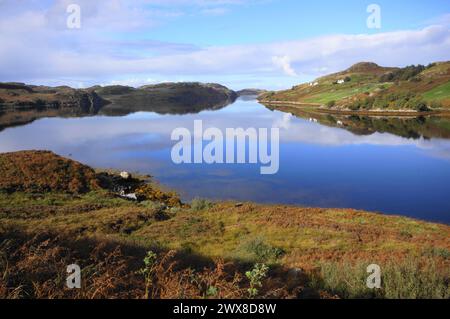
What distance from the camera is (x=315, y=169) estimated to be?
47062mm

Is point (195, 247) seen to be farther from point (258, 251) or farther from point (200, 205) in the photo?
point (200, 205)

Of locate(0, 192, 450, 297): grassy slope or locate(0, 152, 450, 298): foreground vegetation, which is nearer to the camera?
locate(0, 152, 450, 298): foreground vegetation

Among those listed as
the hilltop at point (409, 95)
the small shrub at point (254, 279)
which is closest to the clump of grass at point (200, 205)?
the small shrub at point (254, 279)

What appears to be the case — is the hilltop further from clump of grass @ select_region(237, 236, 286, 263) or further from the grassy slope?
clump of grass @ select_region(237, 236, 286, 263)

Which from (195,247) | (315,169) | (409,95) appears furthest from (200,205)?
(409,95)

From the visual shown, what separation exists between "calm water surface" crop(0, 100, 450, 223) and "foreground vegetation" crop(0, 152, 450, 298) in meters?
5.11

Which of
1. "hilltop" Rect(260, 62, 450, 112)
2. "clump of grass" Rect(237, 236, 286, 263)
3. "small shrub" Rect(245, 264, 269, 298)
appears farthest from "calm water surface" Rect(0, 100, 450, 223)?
"hilltop" Rect(260, 62, 450, 112)

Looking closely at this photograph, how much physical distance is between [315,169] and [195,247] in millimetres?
32208

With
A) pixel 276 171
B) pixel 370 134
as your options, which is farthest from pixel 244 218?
pixel 370 134

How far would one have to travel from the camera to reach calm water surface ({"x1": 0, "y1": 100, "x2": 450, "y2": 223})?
112 feet

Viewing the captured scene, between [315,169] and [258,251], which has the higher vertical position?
[258,251]

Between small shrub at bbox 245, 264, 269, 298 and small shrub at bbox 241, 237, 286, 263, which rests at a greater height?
small shrub at bbox 245, 264, 269, 298

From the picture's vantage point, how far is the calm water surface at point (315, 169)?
112 ft
